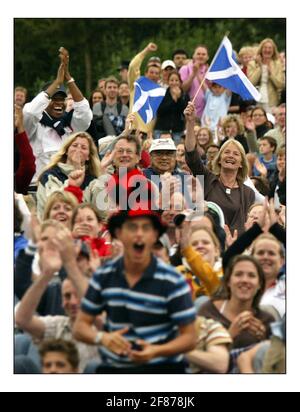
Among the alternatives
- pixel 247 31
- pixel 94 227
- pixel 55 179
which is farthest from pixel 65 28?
pixel 94 227

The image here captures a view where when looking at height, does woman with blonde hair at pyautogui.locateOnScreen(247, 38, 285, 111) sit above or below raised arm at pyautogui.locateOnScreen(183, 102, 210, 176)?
above

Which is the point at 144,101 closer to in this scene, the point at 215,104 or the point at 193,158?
the point at 193,158

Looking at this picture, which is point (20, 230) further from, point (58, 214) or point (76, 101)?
point (76, 101)

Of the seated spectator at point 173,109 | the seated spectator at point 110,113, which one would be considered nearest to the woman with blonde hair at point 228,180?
the seated spectator at point 110,113

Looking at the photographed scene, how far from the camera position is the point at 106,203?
11359mm

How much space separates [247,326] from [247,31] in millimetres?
15603

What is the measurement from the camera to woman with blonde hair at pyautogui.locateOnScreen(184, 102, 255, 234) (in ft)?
40.9

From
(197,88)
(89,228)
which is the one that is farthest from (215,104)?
(89,228)

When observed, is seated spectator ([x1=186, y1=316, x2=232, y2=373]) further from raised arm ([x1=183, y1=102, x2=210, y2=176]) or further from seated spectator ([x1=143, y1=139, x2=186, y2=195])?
raised arm ([x1=183, y1=102, x2=210, y2=176])

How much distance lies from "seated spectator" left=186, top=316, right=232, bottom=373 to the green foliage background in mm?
13914

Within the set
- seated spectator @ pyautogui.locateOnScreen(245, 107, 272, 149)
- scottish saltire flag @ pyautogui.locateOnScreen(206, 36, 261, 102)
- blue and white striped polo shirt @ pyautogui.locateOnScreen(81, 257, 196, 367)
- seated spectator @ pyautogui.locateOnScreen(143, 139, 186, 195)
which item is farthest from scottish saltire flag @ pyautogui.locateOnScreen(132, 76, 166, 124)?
blue and white striped polo shirt @ pyautogui.locateOnScreen(81, 257, 196, 367)

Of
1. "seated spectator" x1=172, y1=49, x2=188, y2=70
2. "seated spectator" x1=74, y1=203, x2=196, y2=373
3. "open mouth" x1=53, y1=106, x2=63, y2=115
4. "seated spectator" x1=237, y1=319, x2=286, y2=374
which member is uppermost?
"seated spectator" x1=172, y1=49, x2=188, y2=70

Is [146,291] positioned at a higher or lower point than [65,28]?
lower

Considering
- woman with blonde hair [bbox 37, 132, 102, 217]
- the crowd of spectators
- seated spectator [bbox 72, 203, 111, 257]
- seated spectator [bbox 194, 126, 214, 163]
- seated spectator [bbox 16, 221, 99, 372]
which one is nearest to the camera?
Result: the crowd of spectators
